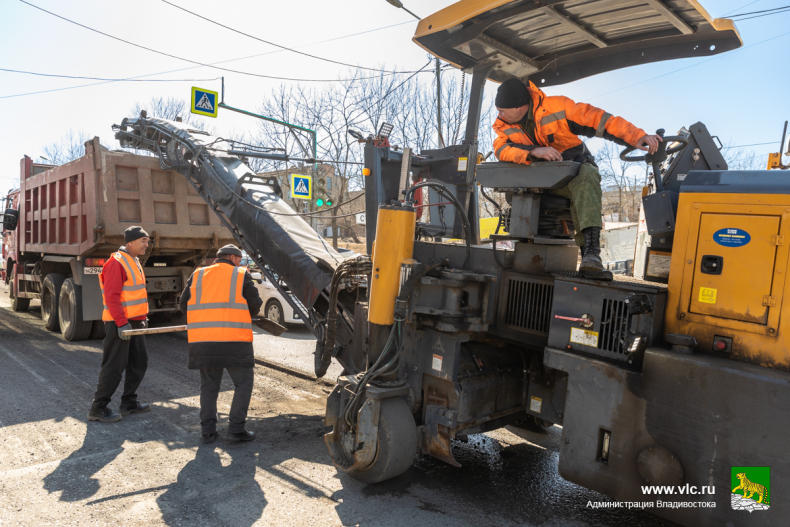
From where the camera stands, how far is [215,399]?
171 inches

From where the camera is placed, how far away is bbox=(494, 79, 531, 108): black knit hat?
3.38 meters

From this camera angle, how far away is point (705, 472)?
7.98 feet

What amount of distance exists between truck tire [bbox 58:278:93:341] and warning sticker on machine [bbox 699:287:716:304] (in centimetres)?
808

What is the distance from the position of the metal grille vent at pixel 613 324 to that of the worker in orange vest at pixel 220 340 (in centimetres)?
275

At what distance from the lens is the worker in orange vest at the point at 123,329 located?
4.74 m

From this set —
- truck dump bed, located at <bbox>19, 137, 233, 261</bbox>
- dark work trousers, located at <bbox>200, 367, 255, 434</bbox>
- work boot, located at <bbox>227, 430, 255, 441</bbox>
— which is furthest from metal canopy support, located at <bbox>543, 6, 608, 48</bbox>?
truck dump bed, located at <bbox>19, 137, 233, 261</bbox>

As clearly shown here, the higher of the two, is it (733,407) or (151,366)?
(733,407)

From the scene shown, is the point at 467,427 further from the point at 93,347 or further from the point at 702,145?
the point at 93,347

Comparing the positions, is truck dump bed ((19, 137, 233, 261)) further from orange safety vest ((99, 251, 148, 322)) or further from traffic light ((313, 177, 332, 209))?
traffic light ((313, 177, 332, 209))

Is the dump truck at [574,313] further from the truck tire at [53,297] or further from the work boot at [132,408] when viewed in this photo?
the truck tire at [53,297]

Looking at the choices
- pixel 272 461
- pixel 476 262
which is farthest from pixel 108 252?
pixel 476 262

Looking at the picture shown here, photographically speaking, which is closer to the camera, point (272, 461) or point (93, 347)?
point (272, 461)

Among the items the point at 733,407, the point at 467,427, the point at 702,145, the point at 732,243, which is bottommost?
the point at 467,427

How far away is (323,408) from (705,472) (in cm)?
351
